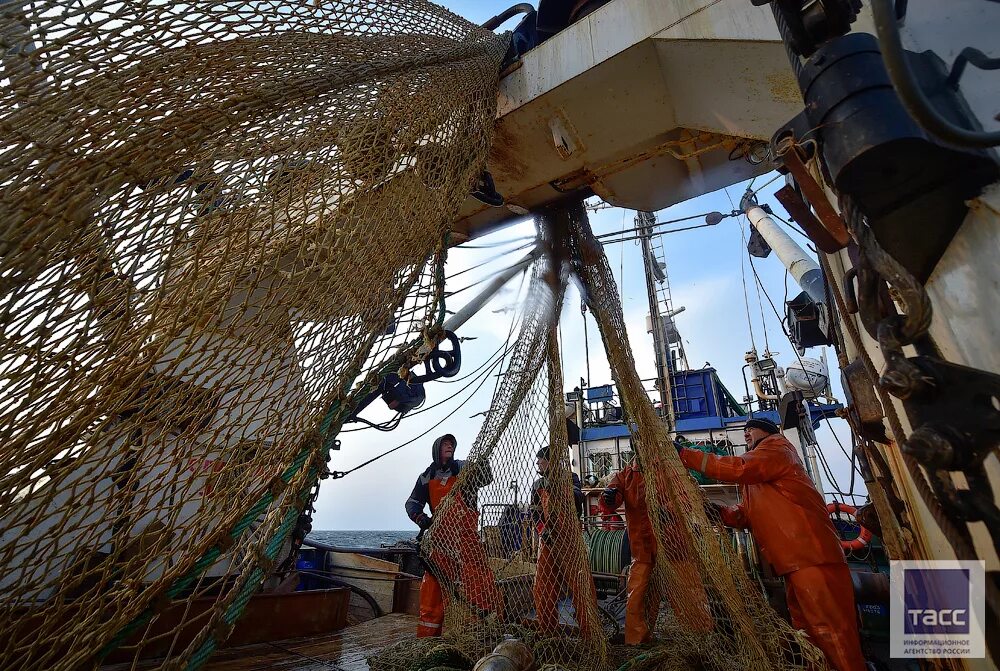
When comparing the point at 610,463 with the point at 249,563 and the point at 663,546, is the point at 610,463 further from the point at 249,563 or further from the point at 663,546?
the point at 249,563

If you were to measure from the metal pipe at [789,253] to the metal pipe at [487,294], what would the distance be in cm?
460

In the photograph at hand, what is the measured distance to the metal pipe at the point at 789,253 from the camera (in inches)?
248

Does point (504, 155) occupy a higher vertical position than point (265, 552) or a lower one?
higher

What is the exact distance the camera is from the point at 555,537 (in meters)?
2.93

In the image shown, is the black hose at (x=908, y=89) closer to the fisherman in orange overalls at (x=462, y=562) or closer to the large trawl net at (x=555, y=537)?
the large trawl net at (x=555, y=537)

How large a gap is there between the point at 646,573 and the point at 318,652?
267 centimetres

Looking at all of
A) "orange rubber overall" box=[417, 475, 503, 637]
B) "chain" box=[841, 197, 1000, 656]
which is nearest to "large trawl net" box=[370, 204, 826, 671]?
"orange rubber overall" box=[417, 475, 503, 637]

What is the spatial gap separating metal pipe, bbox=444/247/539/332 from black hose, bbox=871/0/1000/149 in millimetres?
2755

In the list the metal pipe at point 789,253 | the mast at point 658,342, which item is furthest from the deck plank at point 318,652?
the mast at point 658,342

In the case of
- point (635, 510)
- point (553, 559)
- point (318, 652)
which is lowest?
point (318, 652)

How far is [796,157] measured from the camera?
107 centimetres

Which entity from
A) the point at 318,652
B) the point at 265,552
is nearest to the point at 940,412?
the point at 265,552

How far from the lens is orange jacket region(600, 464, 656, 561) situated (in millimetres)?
3900

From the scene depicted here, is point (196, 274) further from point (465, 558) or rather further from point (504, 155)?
point (465, 558)
